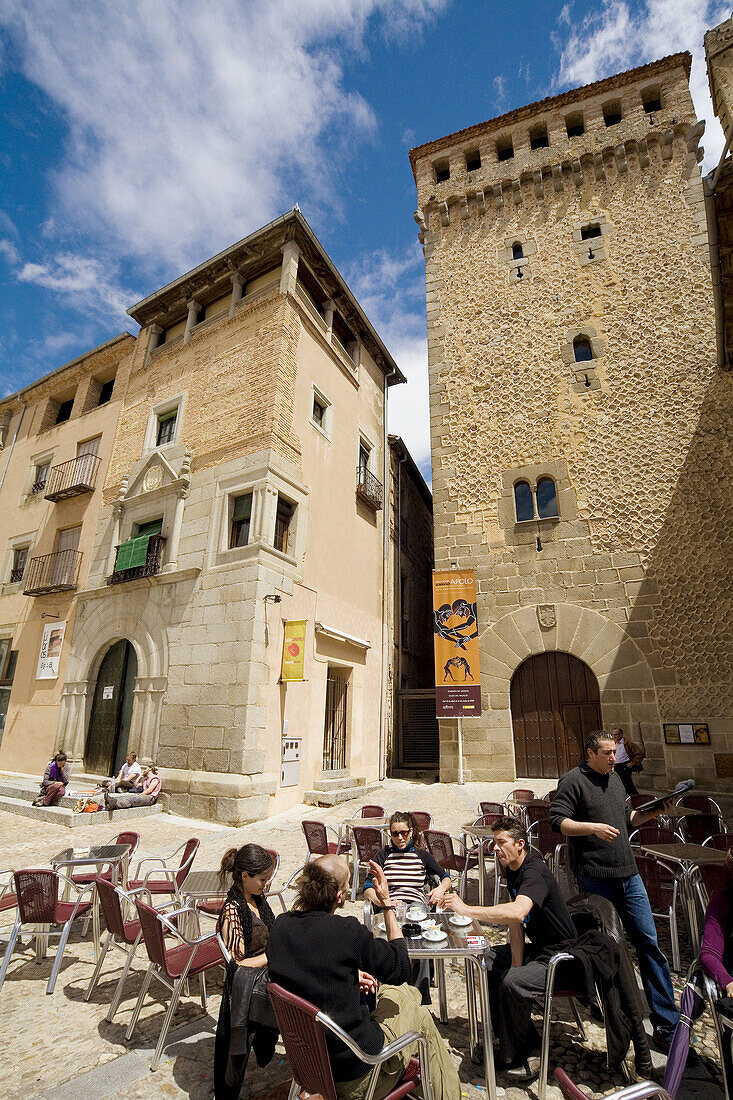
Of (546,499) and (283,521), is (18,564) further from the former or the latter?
(546,499)

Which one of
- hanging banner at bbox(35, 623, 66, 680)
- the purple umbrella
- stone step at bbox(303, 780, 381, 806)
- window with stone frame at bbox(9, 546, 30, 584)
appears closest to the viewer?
the purple umbrella

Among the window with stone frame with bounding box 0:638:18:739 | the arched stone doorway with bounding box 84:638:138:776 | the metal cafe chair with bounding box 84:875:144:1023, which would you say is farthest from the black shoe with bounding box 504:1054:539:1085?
the window with stone frame with bounding box 0:638:18:739

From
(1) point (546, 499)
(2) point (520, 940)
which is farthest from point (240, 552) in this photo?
(2) point (520, 940)

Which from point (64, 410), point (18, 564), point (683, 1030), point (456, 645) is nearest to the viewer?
point (683, 1030)

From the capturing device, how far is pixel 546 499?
12.1m

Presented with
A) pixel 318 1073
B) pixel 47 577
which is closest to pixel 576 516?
pixel 318 1073

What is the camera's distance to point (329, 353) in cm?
1412

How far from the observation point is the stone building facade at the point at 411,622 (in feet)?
→ 49.8

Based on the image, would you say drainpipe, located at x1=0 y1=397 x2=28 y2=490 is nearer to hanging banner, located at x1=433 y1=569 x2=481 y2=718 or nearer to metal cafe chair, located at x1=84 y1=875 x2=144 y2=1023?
hanging banner, located at x1=433 y1=569 x2=481 y2=718

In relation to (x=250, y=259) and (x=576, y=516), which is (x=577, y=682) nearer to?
(x=576, y=516)

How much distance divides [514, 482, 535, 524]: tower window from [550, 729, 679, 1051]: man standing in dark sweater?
909 cm

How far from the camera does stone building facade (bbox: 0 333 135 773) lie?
13586 millimetres

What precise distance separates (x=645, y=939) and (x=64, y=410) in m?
20.8

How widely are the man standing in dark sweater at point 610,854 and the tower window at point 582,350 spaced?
1134 centimetres
